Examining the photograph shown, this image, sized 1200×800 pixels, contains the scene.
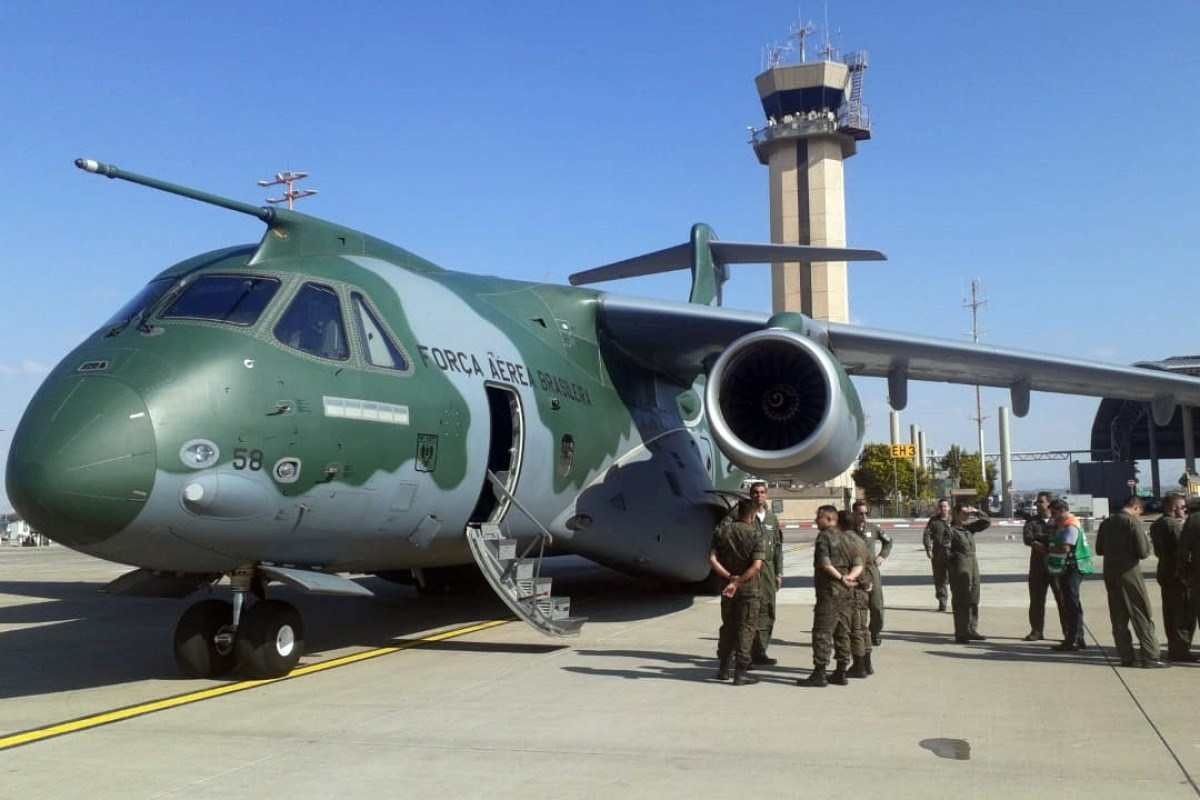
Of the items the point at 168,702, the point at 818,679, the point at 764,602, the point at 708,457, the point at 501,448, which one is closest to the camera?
the point at 168,702

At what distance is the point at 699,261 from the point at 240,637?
1073cm

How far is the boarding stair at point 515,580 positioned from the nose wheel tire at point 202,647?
2.18 m

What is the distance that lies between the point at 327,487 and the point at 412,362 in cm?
139

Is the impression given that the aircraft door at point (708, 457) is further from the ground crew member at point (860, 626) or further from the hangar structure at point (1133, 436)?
the hangar structure at point (1133, 436)

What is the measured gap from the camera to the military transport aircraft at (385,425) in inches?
275

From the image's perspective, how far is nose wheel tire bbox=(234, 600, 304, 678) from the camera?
8.06m

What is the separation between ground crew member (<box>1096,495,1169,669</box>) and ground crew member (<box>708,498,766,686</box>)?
9.80 feet

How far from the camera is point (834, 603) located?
26.6 feet

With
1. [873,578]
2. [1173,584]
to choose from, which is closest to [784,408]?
[873,578]

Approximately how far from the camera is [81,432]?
666 cm

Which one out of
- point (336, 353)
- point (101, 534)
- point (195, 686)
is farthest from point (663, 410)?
point (101, 534)

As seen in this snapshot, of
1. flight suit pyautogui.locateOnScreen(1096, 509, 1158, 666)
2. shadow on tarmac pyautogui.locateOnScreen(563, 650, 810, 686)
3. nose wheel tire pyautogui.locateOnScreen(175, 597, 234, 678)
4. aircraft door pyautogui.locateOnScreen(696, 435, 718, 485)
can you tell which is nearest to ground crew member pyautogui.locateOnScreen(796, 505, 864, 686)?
shadow on tarmac pyautogui.locateOnScreen(563, 650, 810, 686)

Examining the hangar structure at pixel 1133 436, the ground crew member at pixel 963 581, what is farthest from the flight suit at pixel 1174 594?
the hangar structure at pixel 1133 436

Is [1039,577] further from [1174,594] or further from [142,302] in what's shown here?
[142,302]
